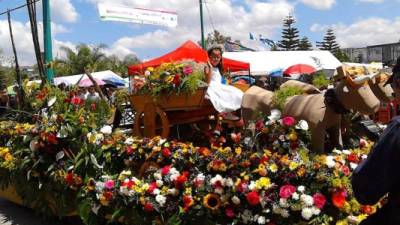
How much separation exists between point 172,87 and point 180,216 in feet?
6.80

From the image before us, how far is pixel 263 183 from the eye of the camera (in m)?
3.39

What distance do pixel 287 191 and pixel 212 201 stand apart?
0.59 m

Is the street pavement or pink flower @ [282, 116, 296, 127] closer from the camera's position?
pink flower @ [282, 116, 296, 127]

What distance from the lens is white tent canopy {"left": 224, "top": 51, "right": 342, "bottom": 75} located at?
1906cm

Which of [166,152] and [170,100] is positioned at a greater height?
[170,100]

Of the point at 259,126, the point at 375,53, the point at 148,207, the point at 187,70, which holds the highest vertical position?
the point at 375,53

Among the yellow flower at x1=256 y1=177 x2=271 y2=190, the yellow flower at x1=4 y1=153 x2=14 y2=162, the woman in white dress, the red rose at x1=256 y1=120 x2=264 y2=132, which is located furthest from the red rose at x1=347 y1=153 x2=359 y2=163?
the yellow flower at x1=4 y1=153 x2=14 y2=162

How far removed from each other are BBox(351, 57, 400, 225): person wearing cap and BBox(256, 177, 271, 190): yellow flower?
1614 millimetres

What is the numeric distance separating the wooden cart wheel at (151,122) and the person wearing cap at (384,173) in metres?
4.16

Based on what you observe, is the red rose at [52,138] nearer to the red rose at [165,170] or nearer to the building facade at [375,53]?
the red rose at [165,170]

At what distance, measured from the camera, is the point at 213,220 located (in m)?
3.50

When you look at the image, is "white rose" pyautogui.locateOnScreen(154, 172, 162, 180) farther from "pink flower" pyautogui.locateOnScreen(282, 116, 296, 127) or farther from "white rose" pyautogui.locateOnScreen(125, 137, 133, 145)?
"pink flower" pyautogui.locateOnScreen(282, 116, 296, 127)

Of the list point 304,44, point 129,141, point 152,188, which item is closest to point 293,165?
point 152,188

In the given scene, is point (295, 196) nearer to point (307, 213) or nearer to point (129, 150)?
point (307, 213)
